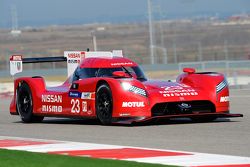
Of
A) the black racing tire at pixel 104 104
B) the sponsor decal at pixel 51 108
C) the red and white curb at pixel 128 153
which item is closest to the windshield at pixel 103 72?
the sponsor decal at pixel 51 108

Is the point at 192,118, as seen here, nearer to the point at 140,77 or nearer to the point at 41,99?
the point at 140,77

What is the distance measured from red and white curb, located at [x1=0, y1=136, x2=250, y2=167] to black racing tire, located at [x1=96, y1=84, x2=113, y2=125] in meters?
2.53

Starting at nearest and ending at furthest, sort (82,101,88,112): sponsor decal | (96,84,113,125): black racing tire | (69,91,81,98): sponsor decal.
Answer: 1. (96,84,113,125): black racing tire
2. (82,101,88,112): sponsor decal
3. (69,91,81,98): sponsor decal

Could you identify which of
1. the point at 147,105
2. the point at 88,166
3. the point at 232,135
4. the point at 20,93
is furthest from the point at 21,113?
the point at 88,166

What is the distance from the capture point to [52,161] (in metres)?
11.1

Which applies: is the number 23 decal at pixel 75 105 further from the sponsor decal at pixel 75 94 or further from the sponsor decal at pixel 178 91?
the sponsor decal at pixel 178 91

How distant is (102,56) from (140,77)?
123 centimetres

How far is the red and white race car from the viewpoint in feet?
53.3

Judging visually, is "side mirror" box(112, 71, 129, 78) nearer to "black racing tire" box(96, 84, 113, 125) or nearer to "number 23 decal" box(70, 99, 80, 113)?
"black racing tire" box(96, 84, 113, 125)

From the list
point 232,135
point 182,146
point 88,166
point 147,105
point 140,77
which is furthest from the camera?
point 140,77

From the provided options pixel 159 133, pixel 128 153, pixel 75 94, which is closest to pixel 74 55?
pixel 75 94

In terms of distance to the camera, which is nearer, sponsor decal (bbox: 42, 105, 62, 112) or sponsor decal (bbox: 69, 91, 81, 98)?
sponsor decal (bbox: 69, 91, 81, 98)

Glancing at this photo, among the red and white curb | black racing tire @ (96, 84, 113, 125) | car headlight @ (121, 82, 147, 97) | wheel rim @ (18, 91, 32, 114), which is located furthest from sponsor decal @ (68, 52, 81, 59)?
the red and white curb

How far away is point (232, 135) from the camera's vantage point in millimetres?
13969
